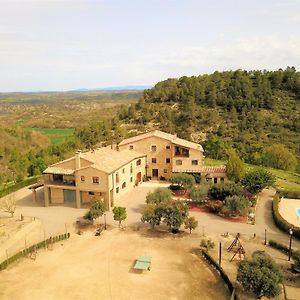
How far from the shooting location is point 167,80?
11275 centimetres

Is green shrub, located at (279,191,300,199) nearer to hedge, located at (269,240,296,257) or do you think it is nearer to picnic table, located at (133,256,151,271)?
hedge, located at (269,240,296,257)

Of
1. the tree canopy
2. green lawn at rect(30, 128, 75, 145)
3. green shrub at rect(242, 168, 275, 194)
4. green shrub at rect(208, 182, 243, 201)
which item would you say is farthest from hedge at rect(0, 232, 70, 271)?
green lawn at rect(30, 128, 75, 145)

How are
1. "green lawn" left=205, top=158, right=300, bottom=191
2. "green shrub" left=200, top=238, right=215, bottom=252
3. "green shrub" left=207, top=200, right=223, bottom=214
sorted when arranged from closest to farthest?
"green shrub" left=200, top=238, right=215, bottom=252
"green shrub" left=207, top=200, right=223, bottom=214
"green lawn" left=205, top=158, right=300, bottom=191

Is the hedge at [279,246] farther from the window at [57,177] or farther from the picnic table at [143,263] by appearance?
the window at [57,177]

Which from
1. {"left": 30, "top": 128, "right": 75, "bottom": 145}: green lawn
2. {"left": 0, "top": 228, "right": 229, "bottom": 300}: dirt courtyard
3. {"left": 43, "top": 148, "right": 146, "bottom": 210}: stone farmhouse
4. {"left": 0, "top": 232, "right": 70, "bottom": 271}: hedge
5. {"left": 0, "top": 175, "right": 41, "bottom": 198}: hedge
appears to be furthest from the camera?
{"left": 30, "top": 128, "right": 75, "bottom": 145}: green lawn

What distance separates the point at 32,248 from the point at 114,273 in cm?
863

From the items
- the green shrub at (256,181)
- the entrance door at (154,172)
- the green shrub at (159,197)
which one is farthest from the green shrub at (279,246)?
the entrance door at (154,172)

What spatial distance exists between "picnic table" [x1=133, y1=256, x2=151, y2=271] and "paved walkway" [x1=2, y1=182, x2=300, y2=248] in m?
7.52

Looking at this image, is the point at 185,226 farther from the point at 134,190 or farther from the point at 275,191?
the point at 275,191

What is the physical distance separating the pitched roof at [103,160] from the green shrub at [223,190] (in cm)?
1238

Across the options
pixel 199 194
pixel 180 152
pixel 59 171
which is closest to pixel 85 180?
pixel 59 171

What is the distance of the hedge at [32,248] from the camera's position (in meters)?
28.6

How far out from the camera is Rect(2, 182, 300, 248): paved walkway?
35.6 meters

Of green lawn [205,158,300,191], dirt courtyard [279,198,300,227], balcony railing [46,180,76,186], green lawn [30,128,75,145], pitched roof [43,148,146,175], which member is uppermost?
pitched roof [43,148,146,175]
